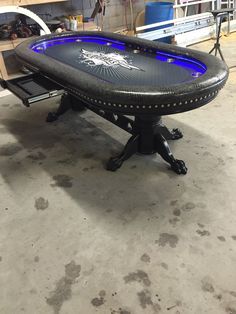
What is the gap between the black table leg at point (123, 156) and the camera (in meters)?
2.01

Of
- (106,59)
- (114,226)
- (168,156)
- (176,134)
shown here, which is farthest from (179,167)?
(106,59)

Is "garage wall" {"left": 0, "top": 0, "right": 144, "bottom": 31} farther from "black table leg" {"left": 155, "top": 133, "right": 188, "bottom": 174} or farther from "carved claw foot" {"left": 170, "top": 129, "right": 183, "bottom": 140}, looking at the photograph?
"black table leg" {"left": 155, "top": 133, "right": 188, "bottom": 174}

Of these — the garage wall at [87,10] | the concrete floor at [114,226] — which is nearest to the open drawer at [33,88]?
the concrete floor at [114,226]

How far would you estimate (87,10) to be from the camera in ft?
14.0

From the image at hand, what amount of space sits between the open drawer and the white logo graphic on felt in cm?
32

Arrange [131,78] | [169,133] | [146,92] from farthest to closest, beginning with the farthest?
1. [169,133]
2. [131,78]
3. [146,92]

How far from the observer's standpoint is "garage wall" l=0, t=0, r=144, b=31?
12.7 feet

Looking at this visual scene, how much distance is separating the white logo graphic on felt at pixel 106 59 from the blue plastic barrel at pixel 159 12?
227 centimetres

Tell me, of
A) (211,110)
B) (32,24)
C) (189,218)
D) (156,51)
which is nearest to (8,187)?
(189,218)

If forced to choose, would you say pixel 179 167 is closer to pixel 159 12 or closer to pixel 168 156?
pixel 168 156

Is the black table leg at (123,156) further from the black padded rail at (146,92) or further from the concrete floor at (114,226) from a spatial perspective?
the black padded rail at (146,92)

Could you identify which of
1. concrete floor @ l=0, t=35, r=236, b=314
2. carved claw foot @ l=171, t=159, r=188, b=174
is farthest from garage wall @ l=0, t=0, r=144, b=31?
carved claw foot @ l=171, t=159, r=188, b=174

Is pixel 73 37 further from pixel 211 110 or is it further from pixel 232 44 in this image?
pixel 232 44

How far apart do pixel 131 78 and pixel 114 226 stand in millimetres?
891
